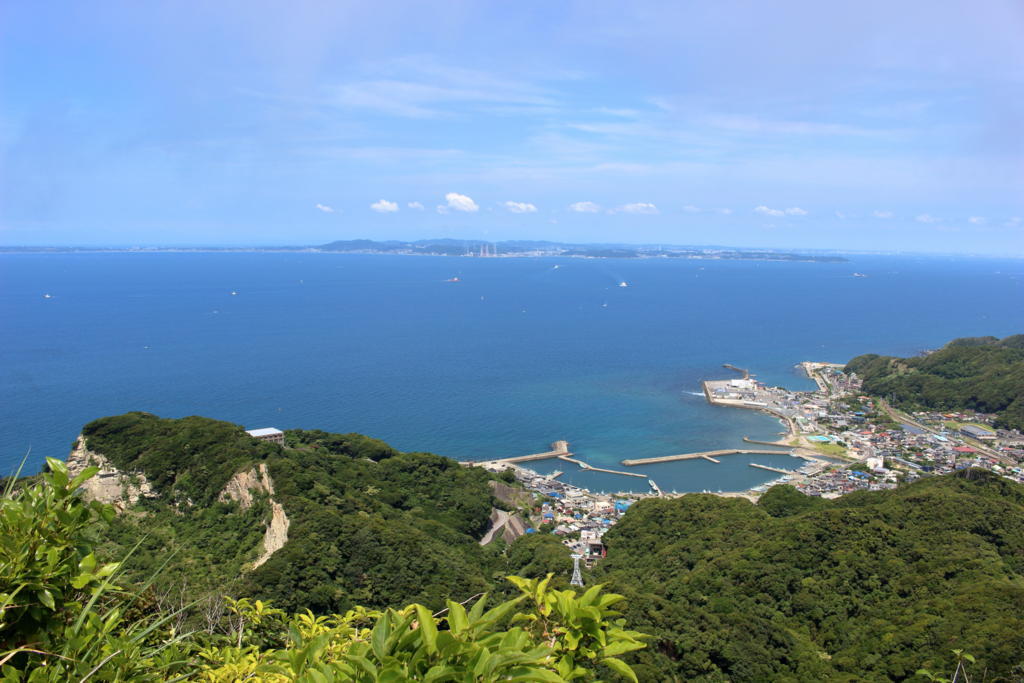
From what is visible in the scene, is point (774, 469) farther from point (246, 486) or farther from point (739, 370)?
point (246, 486)

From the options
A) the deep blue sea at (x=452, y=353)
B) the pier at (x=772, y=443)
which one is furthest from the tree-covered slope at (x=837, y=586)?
the pier at (x=772, y=443)

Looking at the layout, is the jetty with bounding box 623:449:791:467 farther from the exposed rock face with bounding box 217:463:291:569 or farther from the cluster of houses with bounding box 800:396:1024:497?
the exposed rock face with bounding box 217:463:291:569

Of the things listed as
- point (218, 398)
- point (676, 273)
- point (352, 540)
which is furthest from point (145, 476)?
point (676, 273)

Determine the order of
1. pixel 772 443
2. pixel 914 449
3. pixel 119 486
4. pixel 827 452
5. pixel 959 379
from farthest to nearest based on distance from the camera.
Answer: pixel 959 379 < pixel 772 443 < pixel 914 449 < pixel 827 452 < pixel 119 486

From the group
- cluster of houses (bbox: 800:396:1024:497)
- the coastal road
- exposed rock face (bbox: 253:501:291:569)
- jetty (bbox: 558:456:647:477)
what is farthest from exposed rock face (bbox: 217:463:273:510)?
the coastal road

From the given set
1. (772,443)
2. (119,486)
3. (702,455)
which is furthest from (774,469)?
(119,486)

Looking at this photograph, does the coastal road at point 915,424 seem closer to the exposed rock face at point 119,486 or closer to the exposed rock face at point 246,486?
the exposed rock face at point 246,486

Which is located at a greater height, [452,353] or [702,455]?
[452,353]
